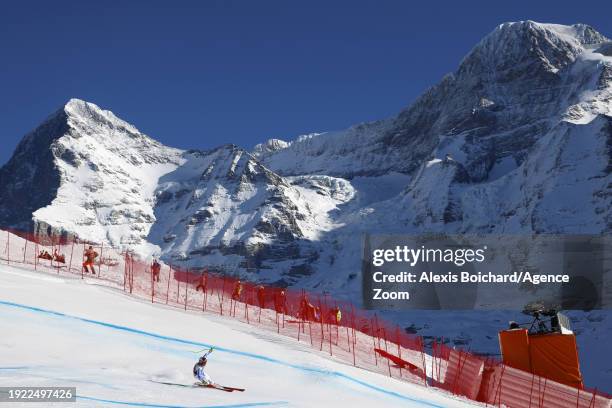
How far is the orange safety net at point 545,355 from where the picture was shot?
26297mm

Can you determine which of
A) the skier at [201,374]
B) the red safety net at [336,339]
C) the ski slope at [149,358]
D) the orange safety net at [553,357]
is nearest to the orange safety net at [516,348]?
the orange safety net at [553,357]

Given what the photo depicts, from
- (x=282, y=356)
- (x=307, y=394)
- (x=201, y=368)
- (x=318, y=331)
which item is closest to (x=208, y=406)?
(x=201, y=368)

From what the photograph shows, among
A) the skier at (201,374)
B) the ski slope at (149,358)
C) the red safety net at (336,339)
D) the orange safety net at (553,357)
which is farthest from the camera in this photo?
the orange safety net at (553,357)

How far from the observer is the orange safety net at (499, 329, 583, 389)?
26297 mm

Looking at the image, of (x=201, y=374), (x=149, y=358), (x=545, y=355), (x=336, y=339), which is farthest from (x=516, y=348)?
(x=201, y=374)

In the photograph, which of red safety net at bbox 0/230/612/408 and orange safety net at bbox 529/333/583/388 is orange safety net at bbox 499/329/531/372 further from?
red safety net at bbox 0/230/612/408

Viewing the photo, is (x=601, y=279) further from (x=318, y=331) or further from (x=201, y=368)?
(x=201, y=368)

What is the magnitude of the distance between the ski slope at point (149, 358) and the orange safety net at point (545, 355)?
4.26 m

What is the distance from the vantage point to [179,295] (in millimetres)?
33156

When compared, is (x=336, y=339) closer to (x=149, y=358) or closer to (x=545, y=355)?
(x=545, y=355)

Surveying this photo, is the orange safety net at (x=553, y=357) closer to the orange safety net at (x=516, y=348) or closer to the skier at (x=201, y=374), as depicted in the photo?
the orange safety net at (x=516, y=348)

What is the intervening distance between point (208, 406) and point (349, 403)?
4.26 metres

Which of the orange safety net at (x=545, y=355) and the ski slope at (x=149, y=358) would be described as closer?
the ski slope at (x=149, y=358)

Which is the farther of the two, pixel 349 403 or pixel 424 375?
pixel 424 375
